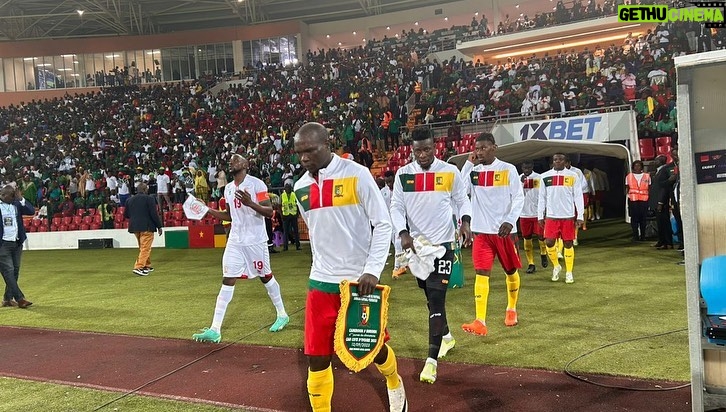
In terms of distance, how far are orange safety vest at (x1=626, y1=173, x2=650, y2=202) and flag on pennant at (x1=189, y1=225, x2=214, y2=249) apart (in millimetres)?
13467

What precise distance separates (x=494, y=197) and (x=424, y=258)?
202 centimetres

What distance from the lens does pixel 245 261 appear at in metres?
7.02

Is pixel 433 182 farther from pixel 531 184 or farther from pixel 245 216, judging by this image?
pixel 531 184

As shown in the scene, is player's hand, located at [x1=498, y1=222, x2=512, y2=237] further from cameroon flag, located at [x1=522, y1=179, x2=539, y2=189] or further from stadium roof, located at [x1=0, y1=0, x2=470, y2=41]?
stadium roof, located at [x1=0, y1=0, x2=470, y2=41]

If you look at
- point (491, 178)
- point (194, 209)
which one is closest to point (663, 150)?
point (491, 178)

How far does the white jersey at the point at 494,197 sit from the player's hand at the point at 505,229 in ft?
0.43

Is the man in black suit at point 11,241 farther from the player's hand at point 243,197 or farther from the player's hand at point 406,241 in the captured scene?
the player's hand at point 406,241

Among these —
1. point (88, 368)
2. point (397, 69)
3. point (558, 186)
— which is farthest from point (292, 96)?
point (88, 368)

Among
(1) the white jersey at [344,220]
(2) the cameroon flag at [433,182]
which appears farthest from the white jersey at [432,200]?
(1) the white jersey at [344,220]

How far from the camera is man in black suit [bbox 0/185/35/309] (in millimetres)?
9758

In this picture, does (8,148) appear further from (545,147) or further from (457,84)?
(545,147)

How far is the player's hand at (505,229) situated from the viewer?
20.9ft

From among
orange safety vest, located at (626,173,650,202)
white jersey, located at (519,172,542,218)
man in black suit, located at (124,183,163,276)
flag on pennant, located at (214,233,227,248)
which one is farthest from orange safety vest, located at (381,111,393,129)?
white jersey, located at (519,172,542,218)

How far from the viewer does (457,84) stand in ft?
87.0
